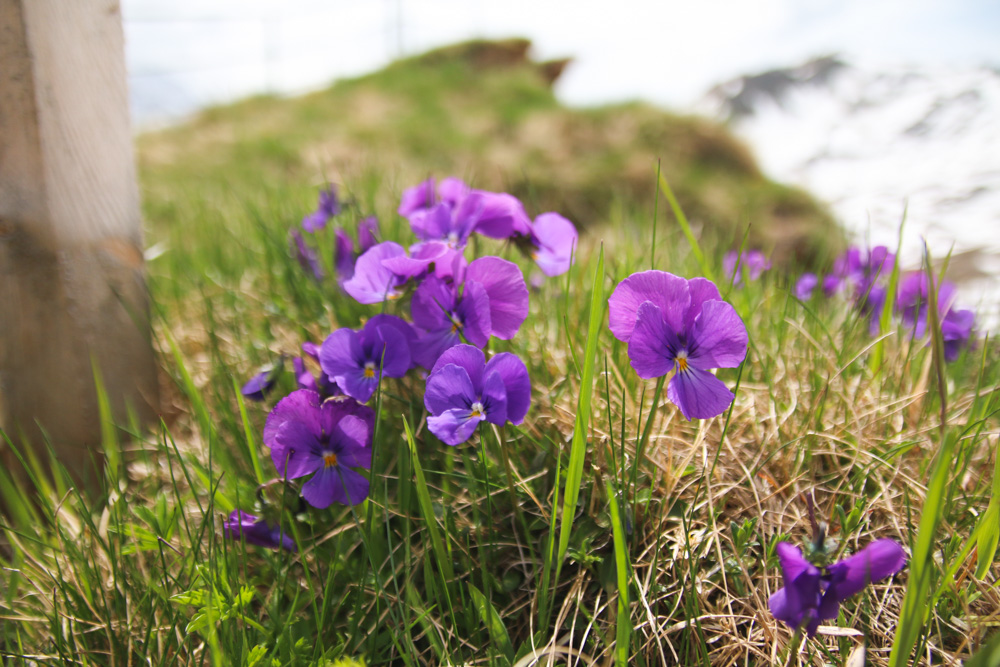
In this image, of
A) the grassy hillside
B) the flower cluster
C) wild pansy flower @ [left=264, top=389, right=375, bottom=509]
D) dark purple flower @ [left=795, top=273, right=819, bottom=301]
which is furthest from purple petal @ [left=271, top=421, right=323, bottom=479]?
the grassy hillside

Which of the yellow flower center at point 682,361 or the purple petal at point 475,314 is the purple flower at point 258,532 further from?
the yellow flower center at point 682,361

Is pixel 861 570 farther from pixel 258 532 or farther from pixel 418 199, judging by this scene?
pixel 418 199

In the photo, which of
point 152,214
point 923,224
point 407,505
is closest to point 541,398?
point 407,505

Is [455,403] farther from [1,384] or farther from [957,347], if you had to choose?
[957,347]

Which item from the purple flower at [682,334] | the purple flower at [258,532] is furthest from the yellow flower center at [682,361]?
the purple flower at [258,532]

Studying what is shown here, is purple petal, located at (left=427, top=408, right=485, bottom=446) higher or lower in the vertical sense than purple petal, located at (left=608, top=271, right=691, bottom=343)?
lower

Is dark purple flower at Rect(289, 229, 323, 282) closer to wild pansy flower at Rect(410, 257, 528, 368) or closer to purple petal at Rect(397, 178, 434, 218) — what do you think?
purple petal at Rect(397, 178, 434, 218)
